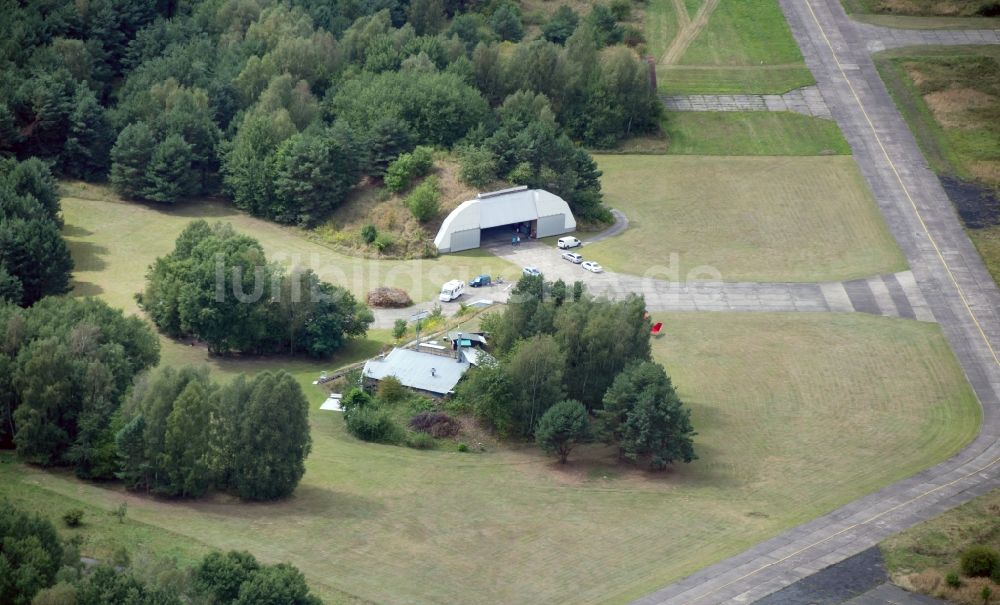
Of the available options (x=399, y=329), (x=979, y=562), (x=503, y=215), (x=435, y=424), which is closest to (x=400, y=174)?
(x=503, y=215)

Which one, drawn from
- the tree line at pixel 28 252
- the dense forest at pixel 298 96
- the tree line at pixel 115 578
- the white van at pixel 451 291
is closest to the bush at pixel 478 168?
the dense forest at pixel 298 96

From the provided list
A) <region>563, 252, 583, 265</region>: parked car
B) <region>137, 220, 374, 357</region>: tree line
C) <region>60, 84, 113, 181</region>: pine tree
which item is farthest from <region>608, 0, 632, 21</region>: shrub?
<region>137, 220, 374, 357</region>: tree line

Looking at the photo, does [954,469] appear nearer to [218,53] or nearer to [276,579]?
[276,579]

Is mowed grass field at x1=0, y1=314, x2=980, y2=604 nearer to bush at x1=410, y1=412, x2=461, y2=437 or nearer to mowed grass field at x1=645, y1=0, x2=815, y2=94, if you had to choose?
bush at x1=410, y1=412, x2=461, y2=437

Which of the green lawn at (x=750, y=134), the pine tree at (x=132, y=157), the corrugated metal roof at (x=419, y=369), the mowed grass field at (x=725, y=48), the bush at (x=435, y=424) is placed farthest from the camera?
the mowed grass field at (x=725, y=48)

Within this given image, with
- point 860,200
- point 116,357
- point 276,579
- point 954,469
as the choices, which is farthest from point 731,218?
point 276,579

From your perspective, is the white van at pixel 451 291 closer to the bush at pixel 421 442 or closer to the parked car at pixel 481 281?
the parked car at pixel 481 281
